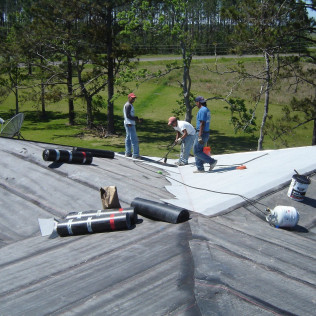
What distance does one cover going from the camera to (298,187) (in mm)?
5555

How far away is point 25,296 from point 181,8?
16.1m

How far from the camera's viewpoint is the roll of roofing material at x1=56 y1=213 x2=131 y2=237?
4.79 m

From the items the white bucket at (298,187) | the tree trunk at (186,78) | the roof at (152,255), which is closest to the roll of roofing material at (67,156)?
the roof at (152,255)

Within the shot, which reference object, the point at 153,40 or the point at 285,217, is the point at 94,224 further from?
the point at 153,40

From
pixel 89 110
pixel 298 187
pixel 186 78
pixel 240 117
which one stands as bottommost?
pixel 89 110

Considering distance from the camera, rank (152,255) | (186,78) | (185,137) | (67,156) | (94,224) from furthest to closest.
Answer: (186,78) < (185,137) < (67,156) < (94,224) < (152,255)

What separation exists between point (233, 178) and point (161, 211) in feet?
8.10

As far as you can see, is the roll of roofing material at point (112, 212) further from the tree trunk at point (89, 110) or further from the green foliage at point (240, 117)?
the tree trunk at point (89, 110)

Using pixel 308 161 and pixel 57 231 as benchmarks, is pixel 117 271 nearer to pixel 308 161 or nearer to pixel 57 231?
pixel 57 231

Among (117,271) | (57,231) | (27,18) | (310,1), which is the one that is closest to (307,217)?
(117,271)

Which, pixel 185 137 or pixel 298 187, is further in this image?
pixel 185 137

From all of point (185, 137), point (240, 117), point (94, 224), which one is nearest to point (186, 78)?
point (240, 117)

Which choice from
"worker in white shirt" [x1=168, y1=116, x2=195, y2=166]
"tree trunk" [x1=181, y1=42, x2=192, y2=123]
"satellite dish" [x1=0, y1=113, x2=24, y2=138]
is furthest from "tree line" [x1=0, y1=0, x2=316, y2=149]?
"satellite dish" [x1=0, y1=113, x2=24, y2=138]

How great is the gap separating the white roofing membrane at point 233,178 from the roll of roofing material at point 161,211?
0.48 m
